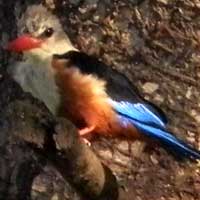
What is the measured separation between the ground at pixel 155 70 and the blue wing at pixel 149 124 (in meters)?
0.07

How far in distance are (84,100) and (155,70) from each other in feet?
0.94

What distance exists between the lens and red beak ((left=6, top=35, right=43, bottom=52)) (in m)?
3.19

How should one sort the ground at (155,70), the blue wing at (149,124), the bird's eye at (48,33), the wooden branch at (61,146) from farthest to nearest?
the bird's eye at (48,33), the ground at (155,70), the blue wing at (149,124), the wooden branch at (61,146)

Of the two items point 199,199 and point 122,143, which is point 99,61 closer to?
point 122,143

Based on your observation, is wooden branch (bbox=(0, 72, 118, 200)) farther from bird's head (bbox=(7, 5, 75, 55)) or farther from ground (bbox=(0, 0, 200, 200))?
bird's head (bbox=(7, 5, 75, 55))

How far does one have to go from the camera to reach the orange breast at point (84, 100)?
3180mm

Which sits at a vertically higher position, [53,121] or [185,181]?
[53,121]

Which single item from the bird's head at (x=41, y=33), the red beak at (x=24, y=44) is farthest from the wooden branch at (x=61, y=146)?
the bird's head at (x=41, y=33)

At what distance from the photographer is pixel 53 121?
7.97 feet

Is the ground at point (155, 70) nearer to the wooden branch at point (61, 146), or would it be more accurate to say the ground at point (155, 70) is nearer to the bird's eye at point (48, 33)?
the bird's eye at point (48, 33)

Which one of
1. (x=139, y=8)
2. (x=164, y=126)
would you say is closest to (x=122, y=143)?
(x=164, y=126)

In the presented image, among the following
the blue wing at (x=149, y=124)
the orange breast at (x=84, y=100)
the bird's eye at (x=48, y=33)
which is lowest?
the blue wing at (x=149, y=124)

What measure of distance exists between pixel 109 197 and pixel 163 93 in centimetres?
65

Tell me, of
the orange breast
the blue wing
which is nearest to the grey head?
the orange breast
